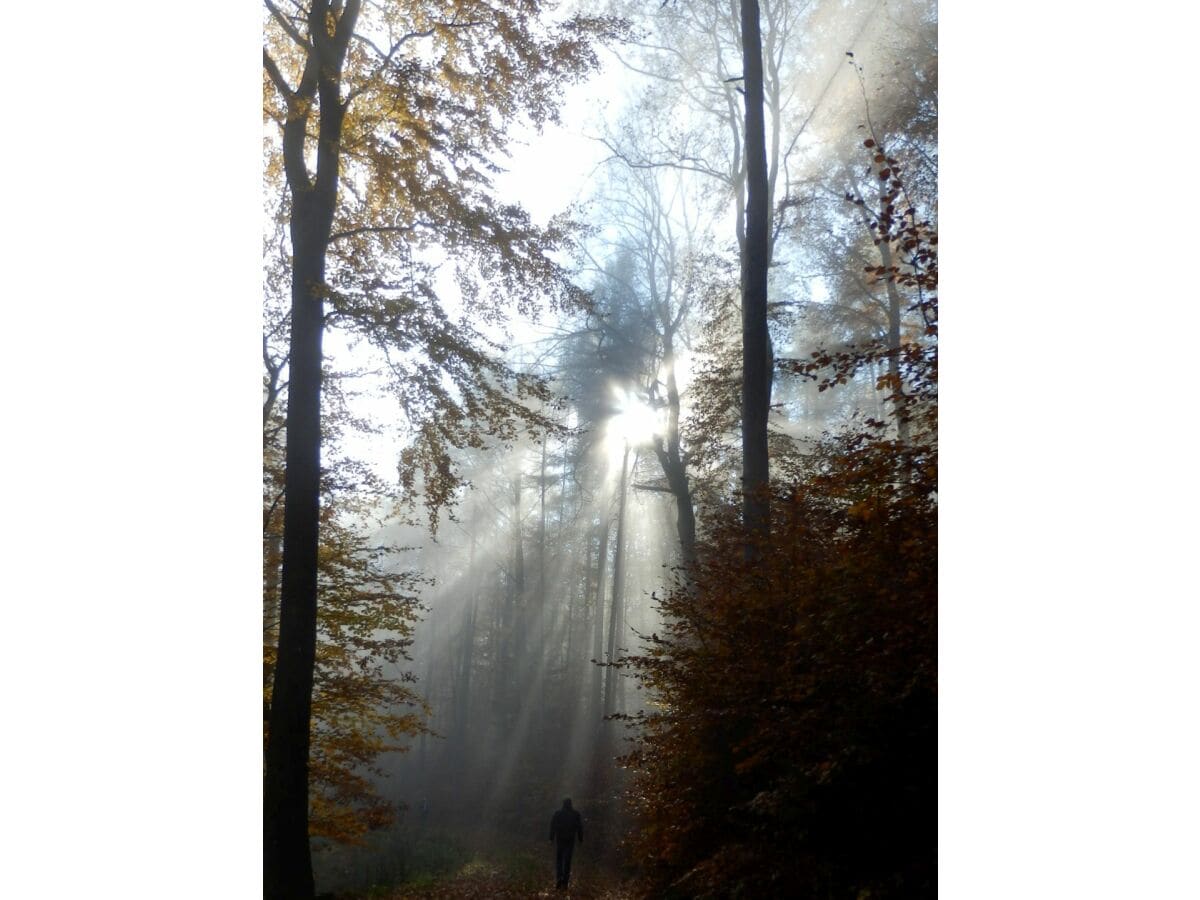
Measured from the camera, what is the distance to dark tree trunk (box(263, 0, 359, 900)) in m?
4.02

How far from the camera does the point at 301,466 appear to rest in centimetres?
430

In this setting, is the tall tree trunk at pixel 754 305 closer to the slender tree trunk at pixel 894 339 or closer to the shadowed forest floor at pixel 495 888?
the slender tree trunk at pixel 894 339

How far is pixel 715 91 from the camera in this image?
4961 millimetres

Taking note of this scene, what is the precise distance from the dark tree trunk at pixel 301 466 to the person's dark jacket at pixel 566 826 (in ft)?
3.92

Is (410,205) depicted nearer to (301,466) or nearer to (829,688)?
(301,466)

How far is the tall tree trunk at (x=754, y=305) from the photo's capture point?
4.66 m

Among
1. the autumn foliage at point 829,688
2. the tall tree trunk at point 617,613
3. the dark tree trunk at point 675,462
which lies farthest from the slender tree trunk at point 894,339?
the tall tree trunk at point 617,613

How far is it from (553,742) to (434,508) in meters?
1.45

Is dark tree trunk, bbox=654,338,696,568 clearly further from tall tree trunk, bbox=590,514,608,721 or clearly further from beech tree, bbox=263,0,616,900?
beech tree, bbox=263,0,616,900

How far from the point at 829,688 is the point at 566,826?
172 cm

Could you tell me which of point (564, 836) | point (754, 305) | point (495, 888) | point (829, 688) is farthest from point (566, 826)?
point (754, 305)

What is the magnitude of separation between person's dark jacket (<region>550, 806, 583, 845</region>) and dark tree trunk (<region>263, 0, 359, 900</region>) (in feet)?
3.92
